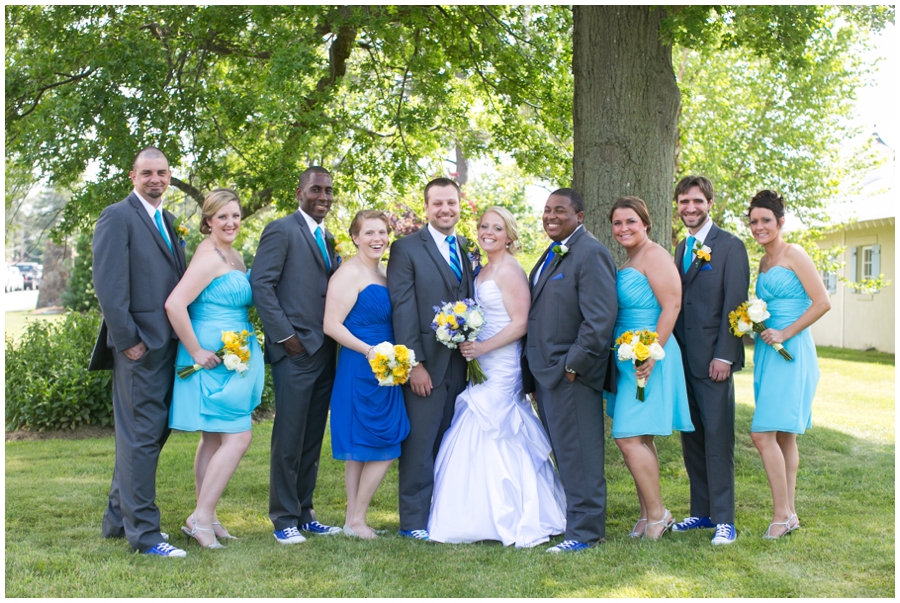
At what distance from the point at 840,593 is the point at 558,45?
8.50 m

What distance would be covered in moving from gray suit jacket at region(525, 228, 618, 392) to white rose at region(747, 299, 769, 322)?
0.86 m

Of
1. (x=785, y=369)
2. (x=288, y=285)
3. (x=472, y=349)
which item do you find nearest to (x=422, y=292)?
(x=472, y=349)

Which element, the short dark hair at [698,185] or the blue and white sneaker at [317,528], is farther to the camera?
the blue and white sneaker at [317,528]

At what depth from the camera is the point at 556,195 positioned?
18.5 ft

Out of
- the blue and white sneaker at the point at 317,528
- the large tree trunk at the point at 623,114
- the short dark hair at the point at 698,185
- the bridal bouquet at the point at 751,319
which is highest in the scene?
the large tree trunk at the point at 623,114

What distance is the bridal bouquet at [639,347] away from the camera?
5160 millimetres

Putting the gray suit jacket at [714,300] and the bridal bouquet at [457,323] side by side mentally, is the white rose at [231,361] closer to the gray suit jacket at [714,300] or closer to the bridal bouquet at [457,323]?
the bridal bouquet at [457,323]

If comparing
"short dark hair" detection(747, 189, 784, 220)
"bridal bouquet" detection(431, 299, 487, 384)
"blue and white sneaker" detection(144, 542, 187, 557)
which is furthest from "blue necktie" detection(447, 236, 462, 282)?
"blue and white sneaker" detection(144, 542, 187, 557)

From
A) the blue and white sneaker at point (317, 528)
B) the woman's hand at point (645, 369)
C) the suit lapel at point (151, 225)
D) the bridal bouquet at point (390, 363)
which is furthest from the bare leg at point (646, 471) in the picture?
the suit lapel at point (151, 225)

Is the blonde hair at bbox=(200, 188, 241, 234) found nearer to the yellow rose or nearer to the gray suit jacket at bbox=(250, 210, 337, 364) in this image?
the gray suit jacket at bbox=(250, 210, 337, 364)

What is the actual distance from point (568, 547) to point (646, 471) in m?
0.76

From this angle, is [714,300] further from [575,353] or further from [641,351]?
[575,353]

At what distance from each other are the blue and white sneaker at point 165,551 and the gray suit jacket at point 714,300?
11.9 ft

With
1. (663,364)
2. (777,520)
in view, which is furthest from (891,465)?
(663,364)
